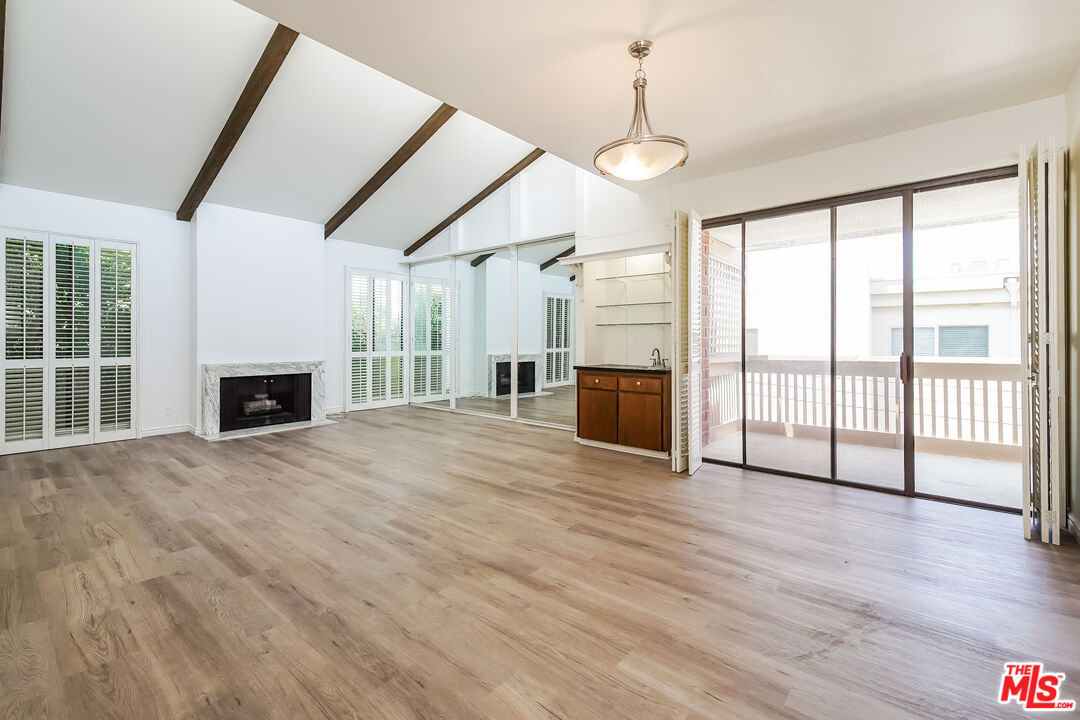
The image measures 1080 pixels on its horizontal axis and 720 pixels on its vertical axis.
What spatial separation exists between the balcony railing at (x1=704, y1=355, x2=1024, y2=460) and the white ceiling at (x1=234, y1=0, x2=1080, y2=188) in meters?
1.95

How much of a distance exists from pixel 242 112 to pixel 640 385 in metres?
4.75

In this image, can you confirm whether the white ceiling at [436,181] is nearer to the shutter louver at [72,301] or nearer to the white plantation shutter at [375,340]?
the white plantation shutter at [375,340]

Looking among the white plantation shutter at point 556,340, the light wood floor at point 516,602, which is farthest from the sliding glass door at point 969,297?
the white plantation shutter at point 556,340

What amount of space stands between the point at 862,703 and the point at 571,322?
10529mm

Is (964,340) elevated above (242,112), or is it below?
below

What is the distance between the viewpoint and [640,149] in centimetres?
271

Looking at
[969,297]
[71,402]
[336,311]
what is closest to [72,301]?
[71,402]

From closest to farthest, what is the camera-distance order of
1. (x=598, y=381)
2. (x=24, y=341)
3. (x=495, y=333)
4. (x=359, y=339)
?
1. (x=24, y=341)
2. (x=598, y=381)
3. (x=359, y=339)
4. (x=495, y=333)

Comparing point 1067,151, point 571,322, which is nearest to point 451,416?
point 571,322

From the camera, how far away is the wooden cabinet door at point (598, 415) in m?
5.05

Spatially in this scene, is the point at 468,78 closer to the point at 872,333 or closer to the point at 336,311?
the point at 872,333

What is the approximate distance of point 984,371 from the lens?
408 centimetres

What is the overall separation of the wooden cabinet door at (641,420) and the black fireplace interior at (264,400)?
15.3 feet

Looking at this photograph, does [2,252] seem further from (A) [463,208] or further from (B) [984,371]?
(B) [984,371]
